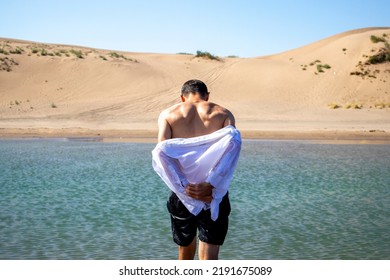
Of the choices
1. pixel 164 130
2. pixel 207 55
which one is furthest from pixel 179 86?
pixel 164 130

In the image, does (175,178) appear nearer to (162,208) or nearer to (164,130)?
(164,130)

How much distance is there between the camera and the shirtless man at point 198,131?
166 inches

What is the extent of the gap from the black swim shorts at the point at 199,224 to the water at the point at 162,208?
80.7 inches

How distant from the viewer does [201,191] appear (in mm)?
4176

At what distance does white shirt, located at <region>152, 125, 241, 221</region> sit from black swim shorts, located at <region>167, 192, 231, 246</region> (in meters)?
0.05

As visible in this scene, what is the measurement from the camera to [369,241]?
277 inches

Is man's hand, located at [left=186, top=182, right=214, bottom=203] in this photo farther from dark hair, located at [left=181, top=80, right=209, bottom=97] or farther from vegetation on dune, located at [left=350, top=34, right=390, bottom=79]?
vegetation on dune, located at [left=350, top=34, right=390, bottom=79]

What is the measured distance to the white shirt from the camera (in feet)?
13.6

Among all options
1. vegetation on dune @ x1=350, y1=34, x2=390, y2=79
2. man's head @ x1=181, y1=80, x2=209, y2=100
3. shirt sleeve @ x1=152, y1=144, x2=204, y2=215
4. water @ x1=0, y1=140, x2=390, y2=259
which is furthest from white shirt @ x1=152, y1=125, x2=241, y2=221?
vegetation on dune @ x1=350, y1=34, x2=390, y2=79

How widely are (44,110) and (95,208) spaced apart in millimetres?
21884

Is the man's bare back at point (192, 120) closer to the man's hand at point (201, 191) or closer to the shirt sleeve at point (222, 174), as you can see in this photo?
the shirt sleeve at point (222, 174)

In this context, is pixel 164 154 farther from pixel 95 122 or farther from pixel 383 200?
pixel 95 122

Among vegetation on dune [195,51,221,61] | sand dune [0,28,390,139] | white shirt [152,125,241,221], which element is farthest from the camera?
vegetation on dune [195,51,221,61]

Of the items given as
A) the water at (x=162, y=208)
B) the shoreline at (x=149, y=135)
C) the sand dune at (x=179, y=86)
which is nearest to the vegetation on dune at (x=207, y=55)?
the sand dune at (x=179, y=86)
